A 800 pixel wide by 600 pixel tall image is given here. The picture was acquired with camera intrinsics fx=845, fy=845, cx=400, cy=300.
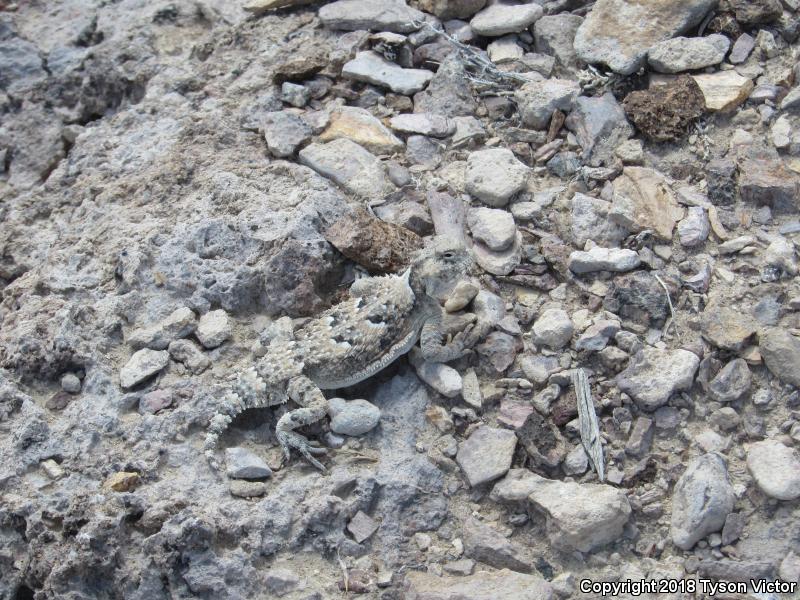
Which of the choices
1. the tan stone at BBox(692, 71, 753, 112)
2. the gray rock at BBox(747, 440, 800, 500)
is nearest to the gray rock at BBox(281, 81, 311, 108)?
the tan stone at BBox(692, 71, 753, 112)

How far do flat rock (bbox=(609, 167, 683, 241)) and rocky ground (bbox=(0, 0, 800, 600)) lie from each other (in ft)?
0.07

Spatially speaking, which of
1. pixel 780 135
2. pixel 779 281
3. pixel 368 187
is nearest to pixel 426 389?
pixel 368 187

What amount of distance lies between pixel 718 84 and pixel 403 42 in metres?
2.16

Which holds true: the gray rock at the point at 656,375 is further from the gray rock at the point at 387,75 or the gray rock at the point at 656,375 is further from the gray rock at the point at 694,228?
the gray rock at the point at 387,75

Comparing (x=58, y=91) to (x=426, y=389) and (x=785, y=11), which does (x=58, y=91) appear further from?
(x=785, y=11)

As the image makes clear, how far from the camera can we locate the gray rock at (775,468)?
12.4 ft

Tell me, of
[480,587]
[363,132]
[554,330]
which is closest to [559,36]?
Answer: [363,132]

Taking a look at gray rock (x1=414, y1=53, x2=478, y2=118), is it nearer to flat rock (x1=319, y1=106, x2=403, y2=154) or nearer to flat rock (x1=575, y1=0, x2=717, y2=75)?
flat rock (x1=319, y1=106, x2=403, y2=154)

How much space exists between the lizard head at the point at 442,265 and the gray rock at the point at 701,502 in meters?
1.62

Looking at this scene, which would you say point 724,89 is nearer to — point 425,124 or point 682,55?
point 682,55

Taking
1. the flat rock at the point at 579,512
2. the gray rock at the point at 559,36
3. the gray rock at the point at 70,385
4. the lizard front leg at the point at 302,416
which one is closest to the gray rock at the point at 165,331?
the gray rock at the point at 70,385

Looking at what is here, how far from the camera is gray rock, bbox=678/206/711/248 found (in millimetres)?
4793

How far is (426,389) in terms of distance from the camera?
459 cm

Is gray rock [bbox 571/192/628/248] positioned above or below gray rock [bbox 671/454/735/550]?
above
